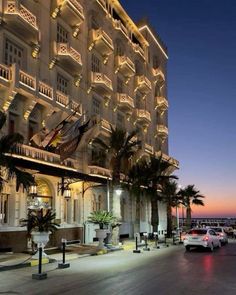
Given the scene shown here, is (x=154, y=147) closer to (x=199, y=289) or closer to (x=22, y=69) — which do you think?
(x=22, y=69)

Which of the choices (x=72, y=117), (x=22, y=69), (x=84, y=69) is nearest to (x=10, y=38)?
(x=22, y=69)

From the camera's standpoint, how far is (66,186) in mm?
27578

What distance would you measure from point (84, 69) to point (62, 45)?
499cm

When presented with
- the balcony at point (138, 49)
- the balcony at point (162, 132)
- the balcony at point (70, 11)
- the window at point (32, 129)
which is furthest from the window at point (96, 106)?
the balcony at point (162, 132)

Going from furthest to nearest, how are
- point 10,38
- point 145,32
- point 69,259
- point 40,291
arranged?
point 145,32 → point 10,38 → point 69,259 → point 40,291

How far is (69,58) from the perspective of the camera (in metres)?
29.6

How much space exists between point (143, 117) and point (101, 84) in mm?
12041

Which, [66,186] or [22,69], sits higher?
[22,69]

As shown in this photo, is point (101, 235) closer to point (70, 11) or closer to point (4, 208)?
point (4, 208)

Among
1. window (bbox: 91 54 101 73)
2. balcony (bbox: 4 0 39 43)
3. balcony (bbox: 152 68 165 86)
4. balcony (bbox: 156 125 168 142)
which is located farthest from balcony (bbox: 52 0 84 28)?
balcony (bbox: 156 125 168 142)

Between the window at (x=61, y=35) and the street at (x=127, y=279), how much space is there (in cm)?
1823

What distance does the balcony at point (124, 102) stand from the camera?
40375mm

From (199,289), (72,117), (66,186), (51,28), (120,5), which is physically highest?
(120,5)

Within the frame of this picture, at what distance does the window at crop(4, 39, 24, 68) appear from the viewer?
2481cm
